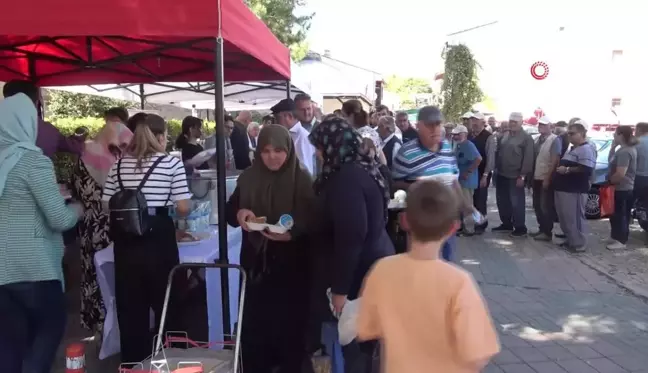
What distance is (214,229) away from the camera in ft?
14.7

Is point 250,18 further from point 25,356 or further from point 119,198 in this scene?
point 25,356

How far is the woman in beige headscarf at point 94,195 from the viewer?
165 inches

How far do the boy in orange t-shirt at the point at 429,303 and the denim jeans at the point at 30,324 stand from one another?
1.85 m

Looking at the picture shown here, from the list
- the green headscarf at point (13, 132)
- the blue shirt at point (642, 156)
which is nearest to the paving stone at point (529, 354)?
the green headscarf at point (13, 132)

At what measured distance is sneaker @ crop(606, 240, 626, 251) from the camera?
28.2 ft

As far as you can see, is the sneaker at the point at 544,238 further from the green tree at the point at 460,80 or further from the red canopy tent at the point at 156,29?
the green tree at the point at 460,80

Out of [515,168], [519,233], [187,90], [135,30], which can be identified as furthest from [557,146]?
[135,30]

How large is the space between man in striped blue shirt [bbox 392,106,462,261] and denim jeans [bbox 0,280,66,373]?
277cm

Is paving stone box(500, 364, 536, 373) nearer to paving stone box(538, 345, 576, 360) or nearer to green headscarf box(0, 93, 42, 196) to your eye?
paving stone box(538, 345, 576, 360)

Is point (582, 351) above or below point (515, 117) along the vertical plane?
below

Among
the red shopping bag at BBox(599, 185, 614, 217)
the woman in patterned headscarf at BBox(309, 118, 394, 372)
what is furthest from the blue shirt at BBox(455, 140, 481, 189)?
the woman in patterned headscarf at BBox(309, 118, 394, 372)

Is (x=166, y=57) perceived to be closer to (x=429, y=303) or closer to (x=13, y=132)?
(x=13, y=132)

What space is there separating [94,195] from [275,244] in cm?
167

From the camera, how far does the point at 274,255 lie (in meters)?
3.44
